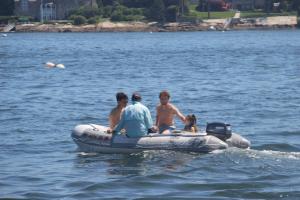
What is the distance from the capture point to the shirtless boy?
19375 mm

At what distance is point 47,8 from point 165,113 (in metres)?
136

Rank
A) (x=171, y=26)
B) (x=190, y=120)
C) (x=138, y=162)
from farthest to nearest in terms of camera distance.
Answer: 1. (x=171, y=26)
2. (x=190, y=120)
3. (x=138, y=162)

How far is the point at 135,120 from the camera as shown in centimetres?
1891

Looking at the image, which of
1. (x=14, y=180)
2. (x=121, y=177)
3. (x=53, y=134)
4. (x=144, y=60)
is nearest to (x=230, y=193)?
(x=121, y=177)

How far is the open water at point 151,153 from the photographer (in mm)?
16234

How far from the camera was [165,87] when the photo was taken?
37500 mm

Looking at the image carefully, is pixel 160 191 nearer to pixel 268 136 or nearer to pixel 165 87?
pixel 268 136

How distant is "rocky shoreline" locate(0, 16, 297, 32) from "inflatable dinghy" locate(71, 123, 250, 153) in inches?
4843

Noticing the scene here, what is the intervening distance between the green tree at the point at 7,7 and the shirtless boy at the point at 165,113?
129 meters

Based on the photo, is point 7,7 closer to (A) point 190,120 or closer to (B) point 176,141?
(A) point 190,120

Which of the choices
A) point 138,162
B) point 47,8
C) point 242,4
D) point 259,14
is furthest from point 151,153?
point 242,4

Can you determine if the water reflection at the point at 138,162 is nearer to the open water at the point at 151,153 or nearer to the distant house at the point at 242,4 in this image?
the open water at the point at 151,153

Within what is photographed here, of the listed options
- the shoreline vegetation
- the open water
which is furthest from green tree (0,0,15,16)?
the open water

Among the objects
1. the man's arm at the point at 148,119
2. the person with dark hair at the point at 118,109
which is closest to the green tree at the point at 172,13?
the person with dark hair at the point at 118,109
